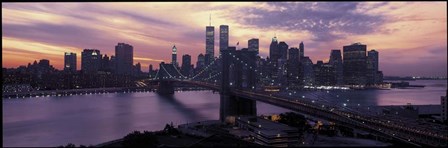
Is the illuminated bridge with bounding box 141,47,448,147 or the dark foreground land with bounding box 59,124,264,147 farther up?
the illuminated bridge with bounding box 141,47,448,147

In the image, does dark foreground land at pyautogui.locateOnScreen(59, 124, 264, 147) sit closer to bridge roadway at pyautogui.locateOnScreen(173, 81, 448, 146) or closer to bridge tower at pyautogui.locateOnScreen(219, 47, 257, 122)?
bridge roadway at pyautogui.locateOnScreen(173, 81, 448, 146)

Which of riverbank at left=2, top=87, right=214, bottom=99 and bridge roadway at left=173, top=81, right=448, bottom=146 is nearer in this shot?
bridge roadway at left=173, top=81, right=448, bottom=146

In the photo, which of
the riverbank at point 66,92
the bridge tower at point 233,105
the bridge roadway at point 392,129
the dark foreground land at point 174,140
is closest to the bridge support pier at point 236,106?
the bridge tower at point 233,105

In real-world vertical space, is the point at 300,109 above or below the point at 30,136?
above

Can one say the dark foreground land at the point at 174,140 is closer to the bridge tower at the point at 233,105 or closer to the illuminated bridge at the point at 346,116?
the illuminated bridge at the point at 346,116

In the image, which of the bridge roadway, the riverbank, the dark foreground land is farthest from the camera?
the riverbank

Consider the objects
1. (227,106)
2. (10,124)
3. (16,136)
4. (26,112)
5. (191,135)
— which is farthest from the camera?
(26,112)

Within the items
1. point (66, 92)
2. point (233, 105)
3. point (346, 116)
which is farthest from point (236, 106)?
point (66, 92)

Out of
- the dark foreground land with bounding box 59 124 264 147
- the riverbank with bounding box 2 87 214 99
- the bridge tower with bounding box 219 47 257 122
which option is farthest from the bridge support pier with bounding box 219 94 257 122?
the riverbank with bounding box 2 87 214 99

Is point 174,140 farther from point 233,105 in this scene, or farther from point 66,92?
point 66,92

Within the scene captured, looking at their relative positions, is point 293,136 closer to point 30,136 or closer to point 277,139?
point 277,139

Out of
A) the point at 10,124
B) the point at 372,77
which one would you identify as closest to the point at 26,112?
the point at 10,124
